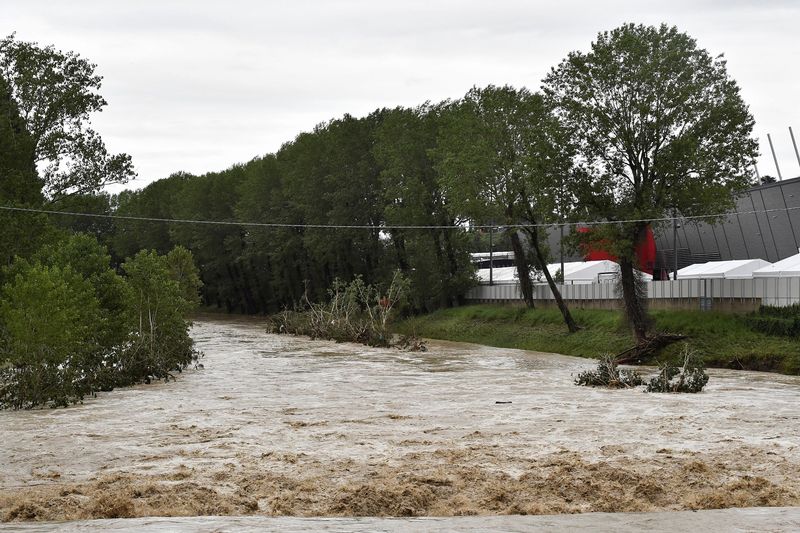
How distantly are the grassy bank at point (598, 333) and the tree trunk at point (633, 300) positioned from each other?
101cm

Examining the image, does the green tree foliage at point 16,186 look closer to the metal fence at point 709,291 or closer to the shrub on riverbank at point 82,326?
the shrub on riverbank at point 82,326

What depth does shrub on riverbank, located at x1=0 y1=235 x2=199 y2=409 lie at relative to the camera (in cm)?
2828

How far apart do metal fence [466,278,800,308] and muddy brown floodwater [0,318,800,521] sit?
928cm

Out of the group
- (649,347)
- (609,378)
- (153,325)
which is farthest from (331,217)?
(609,378)

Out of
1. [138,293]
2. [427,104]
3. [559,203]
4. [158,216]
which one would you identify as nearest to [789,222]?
[427,104]

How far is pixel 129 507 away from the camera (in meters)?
14.7

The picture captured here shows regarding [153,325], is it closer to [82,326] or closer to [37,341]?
[82,326]

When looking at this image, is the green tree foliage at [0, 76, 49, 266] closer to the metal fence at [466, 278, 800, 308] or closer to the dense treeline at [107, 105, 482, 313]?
the dense treeline at [107, 105, 482, 313]

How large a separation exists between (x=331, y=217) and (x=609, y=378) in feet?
157

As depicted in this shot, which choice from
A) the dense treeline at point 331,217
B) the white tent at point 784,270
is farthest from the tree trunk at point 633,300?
the dense treeline at point 331,217

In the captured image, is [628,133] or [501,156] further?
[501,156]

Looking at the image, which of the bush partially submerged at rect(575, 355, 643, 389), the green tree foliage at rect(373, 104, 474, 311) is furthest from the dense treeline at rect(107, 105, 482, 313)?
the bush partially submerged at rect(575, 355, 643, 389)

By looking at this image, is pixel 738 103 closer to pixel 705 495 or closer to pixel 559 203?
pixel 559 203

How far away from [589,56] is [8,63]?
26.4 meters
